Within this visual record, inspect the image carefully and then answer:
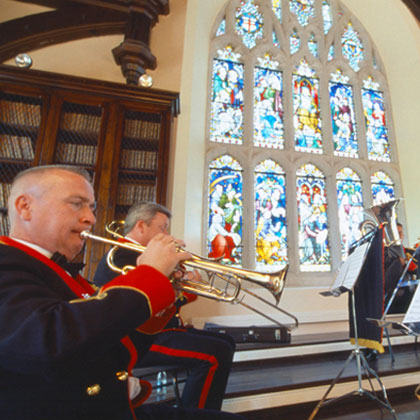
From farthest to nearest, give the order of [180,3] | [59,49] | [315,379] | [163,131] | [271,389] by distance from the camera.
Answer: [180,3], [59,49], [163,131], [315,379], [271,389]

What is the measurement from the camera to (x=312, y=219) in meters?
4.63

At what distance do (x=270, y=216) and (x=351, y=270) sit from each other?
2.49 metres

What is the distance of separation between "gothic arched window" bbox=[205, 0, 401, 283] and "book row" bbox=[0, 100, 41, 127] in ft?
7.55

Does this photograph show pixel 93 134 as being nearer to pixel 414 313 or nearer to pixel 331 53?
pixel 414 313

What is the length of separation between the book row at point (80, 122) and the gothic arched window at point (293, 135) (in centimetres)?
172

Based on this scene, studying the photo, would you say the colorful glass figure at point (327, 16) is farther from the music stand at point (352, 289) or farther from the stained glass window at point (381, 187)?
the music stand at point (352, 289)

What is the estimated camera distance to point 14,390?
0.68 meters

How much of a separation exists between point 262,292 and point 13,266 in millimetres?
3450

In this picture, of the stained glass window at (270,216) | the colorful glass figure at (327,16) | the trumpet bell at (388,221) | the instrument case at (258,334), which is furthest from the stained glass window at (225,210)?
the colorful glass figure at (327,16)

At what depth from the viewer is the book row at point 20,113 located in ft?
10.4

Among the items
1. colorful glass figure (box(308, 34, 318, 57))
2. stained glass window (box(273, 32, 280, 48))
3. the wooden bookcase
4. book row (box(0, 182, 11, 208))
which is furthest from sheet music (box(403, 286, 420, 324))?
colorful glass figure (box(308, 34, 318, 57))

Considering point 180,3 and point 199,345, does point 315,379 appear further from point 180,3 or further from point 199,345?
point 180,3

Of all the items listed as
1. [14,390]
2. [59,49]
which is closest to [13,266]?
[14,390]

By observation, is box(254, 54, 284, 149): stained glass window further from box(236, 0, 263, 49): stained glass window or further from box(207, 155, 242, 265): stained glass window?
box(207, 155, 242, 265): stained glass window
